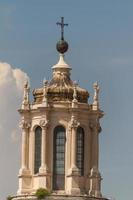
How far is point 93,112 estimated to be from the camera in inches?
5074

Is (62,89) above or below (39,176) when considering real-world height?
above

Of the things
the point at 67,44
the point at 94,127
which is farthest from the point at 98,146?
the point at 67,44

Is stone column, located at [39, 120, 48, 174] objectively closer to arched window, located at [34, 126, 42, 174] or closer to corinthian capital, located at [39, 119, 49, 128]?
corinthian capital, located at [39, 119, 49, 128]

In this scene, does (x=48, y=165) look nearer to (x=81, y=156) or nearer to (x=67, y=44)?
(x=81, y=156)

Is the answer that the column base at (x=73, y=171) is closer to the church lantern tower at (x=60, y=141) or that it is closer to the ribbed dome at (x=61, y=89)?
the church lantern tower at (x=60, y=141)

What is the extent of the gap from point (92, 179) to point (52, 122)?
6.13m

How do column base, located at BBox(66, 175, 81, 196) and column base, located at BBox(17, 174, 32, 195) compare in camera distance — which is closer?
column base, located at BBox(66, 175, 81, 196)

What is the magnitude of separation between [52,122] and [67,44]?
7767 mm

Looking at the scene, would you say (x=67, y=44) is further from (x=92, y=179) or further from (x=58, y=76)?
(x=92, y=179)

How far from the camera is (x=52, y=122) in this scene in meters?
128

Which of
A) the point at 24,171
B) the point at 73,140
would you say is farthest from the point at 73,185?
the point at 24,171

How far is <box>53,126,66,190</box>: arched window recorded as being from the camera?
127438mm

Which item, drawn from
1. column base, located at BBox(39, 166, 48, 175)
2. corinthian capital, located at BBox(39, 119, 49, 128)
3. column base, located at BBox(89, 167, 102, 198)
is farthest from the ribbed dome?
column base, located at BBox(89, 167, 102, 198)

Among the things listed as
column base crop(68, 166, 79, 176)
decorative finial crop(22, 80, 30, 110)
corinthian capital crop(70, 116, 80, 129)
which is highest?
decorative finial crop(22, 80, 30, 110)
